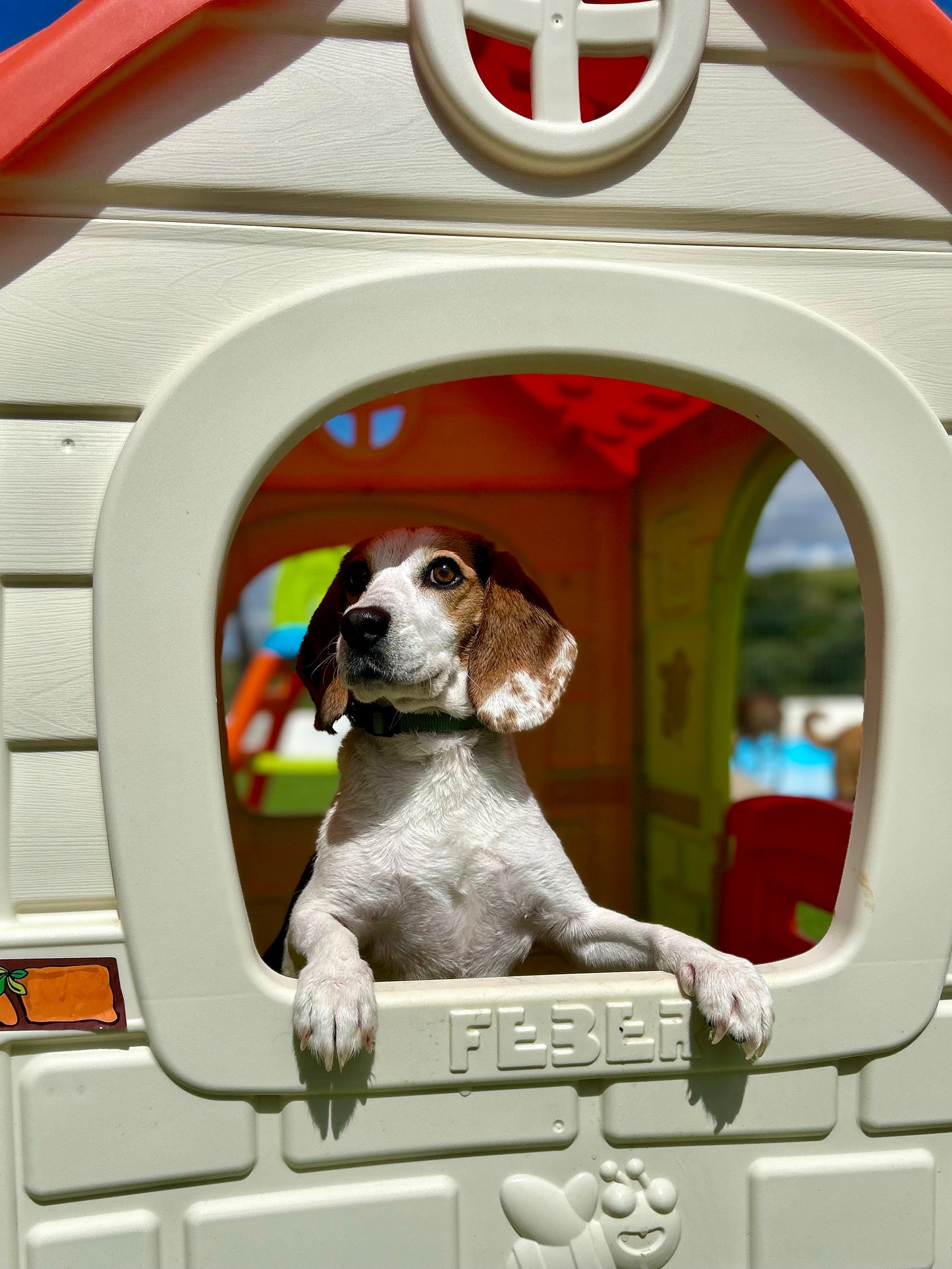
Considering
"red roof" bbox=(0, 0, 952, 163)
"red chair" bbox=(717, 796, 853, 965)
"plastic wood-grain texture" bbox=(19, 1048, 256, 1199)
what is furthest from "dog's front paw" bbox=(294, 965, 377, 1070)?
"red chair" bbox=(717, 796, 853, 965)

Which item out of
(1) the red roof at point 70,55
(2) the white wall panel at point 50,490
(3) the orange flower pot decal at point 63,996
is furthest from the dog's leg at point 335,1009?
(1) the red roof at point 70,55

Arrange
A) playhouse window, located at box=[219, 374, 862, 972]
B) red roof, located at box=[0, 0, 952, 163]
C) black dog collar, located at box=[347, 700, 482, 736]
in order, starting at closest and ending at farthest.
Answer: red roof, located at box=[0, 0, 952, 163] < black dog collar, located at box=[347, 700, 482, 736] < playhouse window, located at box=[219, 374, 862, 972]

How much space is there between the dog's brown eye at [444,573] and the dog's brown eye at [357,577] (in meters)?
0.16

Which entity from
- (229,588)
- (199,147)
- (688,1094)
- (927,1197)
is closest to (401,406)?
(229,588)

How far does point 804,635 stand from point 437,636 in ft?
62.9

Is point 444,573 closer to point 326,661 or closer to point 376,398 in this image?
point 326,661

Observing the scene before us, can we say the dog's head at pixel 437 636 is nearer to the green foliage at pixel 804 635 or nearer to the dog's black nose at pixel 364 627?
the dog's black nose at pixel 364 627

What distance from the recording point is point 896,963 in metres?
1.81

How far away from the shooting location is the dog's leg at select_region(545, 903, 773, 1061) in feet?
5.61

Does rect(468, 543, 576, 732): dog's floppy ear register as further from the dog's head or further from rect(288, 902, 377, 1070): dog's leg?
rect(288, 902, 377, 1070): dog's leg

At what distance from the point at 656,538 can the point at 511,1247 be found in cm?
254

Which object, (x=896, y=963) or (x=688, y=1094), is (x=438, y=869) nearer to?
(x=688, y=1094)

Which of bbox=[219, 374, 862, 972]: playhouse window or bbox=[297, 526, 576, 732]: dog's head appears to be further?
bbox=[219, 374, 862, 972]: playhouse window

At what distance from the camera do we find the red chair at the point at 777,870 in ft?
9.73
